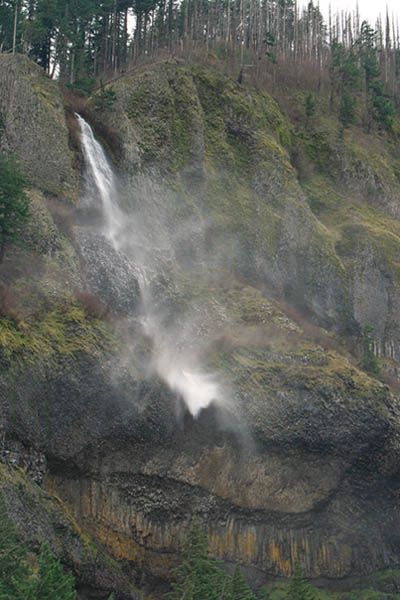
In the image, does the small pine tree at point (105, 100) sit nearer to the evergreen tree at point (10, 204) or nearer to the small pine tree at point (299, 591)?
the evergreen tree at point (10, 204)

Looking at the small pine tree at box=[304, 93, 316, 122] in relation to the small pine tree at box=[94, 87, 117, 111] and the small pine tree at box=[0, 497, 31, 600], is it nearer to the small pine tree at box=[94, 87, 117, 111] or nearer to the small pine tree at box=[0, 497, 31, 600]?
the small pine tree at box=[94, 87, 117, 111]

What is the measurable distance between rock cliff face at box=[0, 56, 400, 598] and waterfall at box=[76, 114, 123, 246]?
1.54 m

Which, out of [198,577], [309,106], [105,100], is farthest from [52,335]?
[309,106]

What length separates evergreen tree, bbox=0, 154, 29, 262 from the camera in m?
38.3

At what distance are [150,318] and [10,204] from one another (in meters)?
10.4

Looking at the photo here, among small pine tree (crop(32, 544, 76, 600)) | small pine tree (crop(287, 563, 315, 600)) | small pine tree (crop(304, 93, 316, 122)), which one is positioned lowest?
small pine tree (crop(287, 563, 315, 600))

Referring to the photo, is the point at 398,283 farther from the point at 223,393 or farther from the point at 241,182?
the point at 223,393

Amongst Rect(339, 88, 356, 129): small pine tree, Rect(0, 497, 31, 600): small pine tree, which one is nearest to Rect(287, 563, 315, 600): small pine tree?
Rect(0, 497, 31, 600): small pine tree

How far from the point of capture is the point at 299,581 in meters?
34.7

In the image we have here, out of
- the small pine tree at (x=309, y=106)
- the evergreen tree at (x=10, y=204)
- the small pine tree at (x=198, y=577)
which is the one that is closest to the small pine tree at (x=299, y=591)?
the small pine tree at (x=198, y=577)

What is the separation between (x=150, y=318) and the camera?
147 ft

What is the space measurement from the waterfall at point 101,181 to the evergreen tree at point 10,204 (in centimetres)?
816

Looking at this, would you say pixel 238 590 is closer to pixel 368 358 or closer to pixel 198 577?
pixel 198 577

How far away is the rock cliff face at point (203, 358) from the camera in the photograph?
3666cm
